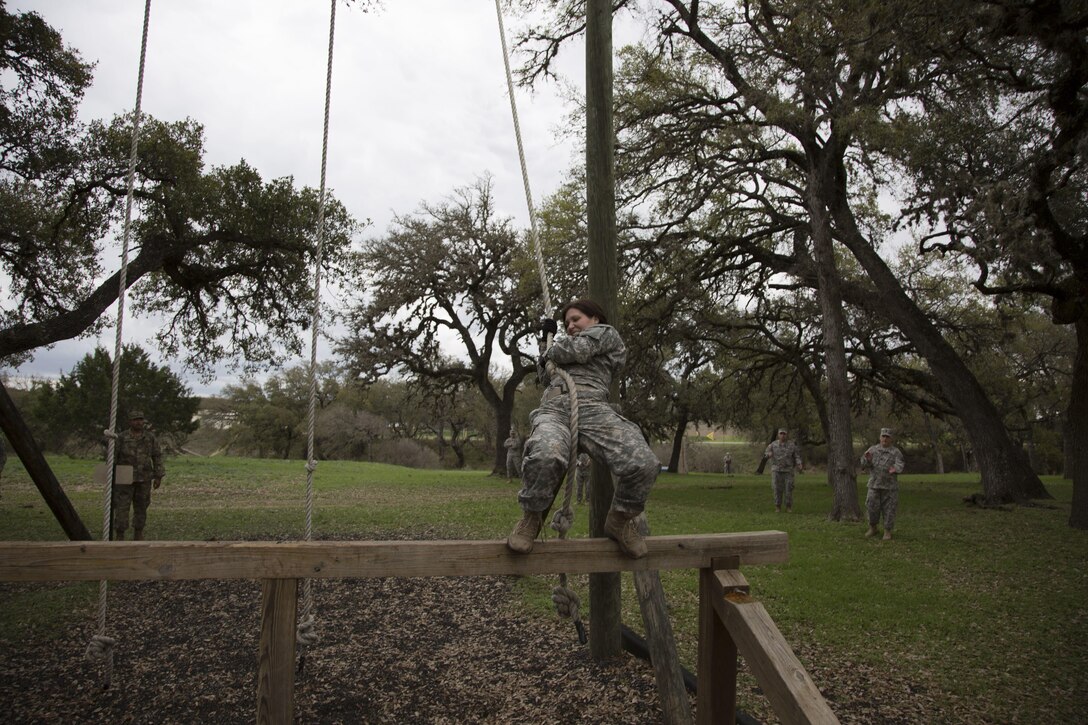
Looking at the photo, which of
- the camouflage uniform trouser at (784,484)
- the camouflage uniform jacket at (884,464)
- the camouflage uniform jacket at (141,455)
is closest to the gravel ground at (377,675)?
the camouflage uniform jacket at (141,455)

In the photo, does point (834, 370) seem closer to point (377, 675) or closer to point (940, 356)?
point (940, 356)

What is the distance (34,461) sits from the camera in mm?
7320

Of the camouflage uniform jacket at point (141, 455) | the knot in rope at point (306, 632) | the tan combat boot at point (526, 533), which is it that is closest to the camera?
the tan combat boot at point (526, 533)

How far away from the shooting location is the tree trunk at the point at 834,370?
13.1 metres

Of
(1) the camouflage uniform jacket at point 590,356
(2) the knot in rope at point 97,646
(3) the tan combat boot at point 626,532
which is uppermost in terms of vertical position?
(1) the camouflage uniform jacket at point 590,356

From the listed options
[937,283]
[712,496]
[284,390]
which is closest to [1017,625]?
[712,496]

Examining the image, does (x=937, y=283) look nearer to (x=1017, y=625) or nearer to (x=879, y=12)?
(x=879, y=12)

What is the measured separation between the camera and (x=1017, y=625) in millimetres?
6586

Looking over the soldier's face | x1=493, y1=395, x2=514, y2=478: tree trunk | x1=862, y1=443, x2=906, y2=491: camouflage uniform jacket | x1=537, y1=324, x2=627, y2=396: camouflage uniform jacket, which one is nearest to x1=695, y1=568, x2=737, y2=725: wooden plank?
x1=537, y1=324, x2=627, y2=396: camouflage uniform jacket

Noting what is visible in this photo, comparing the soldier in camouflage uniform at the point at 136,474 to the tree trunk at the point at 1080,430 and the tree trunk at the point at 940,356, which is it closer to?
the tree trunk at the point at 940,356

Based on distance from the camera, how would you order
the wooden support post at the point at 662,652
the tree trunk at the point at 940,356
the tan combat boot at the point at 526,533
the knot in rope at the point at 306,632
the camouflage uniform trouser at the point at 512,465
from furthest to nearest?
the camouflage uniform trouser at the point at 512,465 → the tree trunk at the point at 940,356 → the wooden support post at the point at 662,652 → the knot in rope at the point at 306,632 → the tan combat boot at the point at 526,533

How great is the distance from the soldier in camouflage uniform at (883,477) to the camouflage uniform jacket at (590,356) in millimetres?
8192

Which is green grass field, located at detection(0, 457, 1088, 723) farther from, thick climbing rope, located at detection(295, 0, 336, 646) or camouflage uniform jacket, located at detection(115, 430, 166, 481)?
thick climbing rope, located at detection(295, 0, 336, 646)

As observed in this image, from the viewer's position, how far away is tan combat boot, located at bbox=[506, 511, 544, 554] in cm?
305
